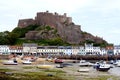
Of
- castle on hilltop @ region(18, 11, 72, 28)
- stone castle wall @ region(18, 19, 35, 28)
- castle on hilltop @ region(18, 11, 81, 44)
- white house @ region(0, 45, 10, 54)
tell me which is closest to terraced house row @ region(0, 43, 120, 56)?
white house @ region(0, 45, 10, 54)

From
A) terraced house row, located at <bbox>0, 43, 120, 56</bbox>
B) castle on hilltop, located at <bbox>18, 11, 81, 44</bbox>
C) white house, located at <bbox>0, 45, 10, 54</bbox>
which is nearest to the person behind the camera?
white house, located at <bbox>0, 45, 10, 54</bbox>

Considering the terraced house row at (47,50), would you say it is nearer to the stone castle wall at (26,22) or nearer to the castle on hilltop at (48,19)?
the castle on hilltop at (48,19)

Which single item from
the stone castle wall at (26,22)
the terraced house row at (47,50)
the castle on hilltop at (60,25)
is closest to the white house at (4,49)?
the terraced house row at (47,50)

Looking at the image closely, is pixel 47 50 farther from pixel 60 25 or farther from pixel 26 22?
pixel 26 22

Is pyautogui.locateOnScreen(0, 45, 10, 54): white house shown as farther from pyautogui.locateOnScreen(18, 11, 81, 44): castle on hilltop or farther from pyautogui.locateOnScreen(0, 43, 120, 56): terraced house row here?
pyautogui.locateOnScreen(18, 11, 81, 44): castle on hilltop

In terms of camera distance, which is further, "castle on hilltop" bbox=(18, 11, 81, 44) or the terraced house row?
"castle on hilltop" bbox=(18, 11, 81, 44)

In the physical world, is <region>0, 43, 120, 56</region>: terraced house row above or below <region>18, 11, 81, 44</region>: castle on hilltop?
below

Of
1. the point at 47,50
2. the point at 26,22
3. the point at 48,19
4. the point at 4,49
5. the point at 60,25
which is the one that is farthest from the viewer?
the point at 26,22

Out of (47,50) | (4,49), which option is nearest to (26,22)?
(47,50)

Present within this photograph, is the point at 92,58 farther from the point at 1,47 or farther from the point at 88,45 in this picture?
the point at 1,47

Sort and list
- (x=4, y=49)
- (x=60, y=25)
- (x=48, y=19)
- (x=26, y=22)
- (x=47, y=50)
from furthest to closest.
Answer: (x=26, y=22)
(x=48, y=19)
(x=60, y=25)
(x=47, y=50)
(x=4, y=49)

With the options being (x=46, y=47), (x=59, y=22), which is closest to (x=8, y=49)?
(x=46, y=47)

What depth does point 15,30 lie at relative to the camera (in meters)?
198

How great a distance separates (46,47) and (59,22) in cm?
2344
